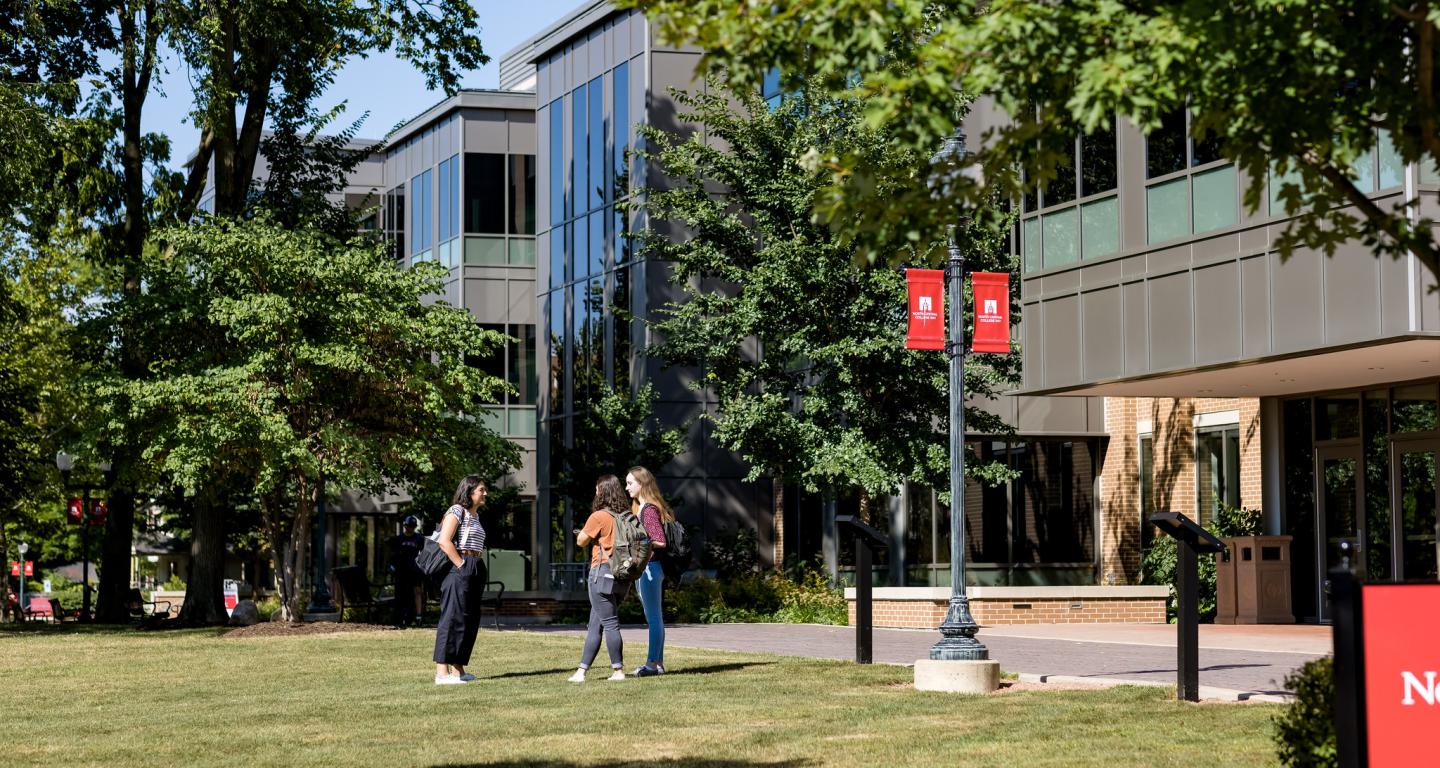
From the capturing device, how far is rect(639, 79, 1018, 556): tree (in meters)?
26.7

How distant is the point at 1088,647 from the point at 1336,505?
721cm

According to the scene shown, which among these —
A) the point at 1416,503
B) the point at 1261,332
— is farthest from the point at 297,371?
the point at 1416,503

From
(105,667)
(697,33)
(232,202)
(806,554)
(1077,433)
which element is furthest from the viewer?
(806,554)

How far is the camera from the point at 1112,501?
32.4m

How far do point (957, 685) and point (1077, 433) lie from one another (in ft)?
64.5

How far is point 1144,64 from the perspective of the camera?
6.02m

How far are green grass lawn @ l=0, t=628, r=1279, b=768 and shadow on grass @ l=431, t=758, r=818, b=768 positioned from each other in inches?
0.8

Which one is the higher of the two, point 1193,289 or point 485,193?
point 485,193

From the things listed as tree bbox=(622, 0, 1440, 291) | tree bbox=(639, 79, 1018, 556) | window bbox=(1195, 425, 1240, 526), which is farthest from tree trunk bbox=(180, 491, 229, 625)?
tree bbox=(622, 0, 1440, 291)

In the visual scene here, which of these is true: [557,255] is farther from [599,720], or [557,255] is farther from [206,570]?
[599,720]

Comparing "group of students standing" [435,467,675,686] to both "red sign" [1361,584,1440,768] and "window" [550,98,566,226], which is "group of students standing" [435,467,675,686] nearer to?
"red sign" [1361,584,1440,768]

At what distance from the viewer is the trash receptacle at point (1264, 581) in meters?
25.2

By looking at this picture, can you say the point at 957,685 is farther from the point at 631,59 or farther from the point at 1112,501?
the point at 631,59

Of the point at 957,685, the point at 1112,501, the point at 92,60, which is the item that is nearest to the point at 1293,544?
the point at 1112,501
